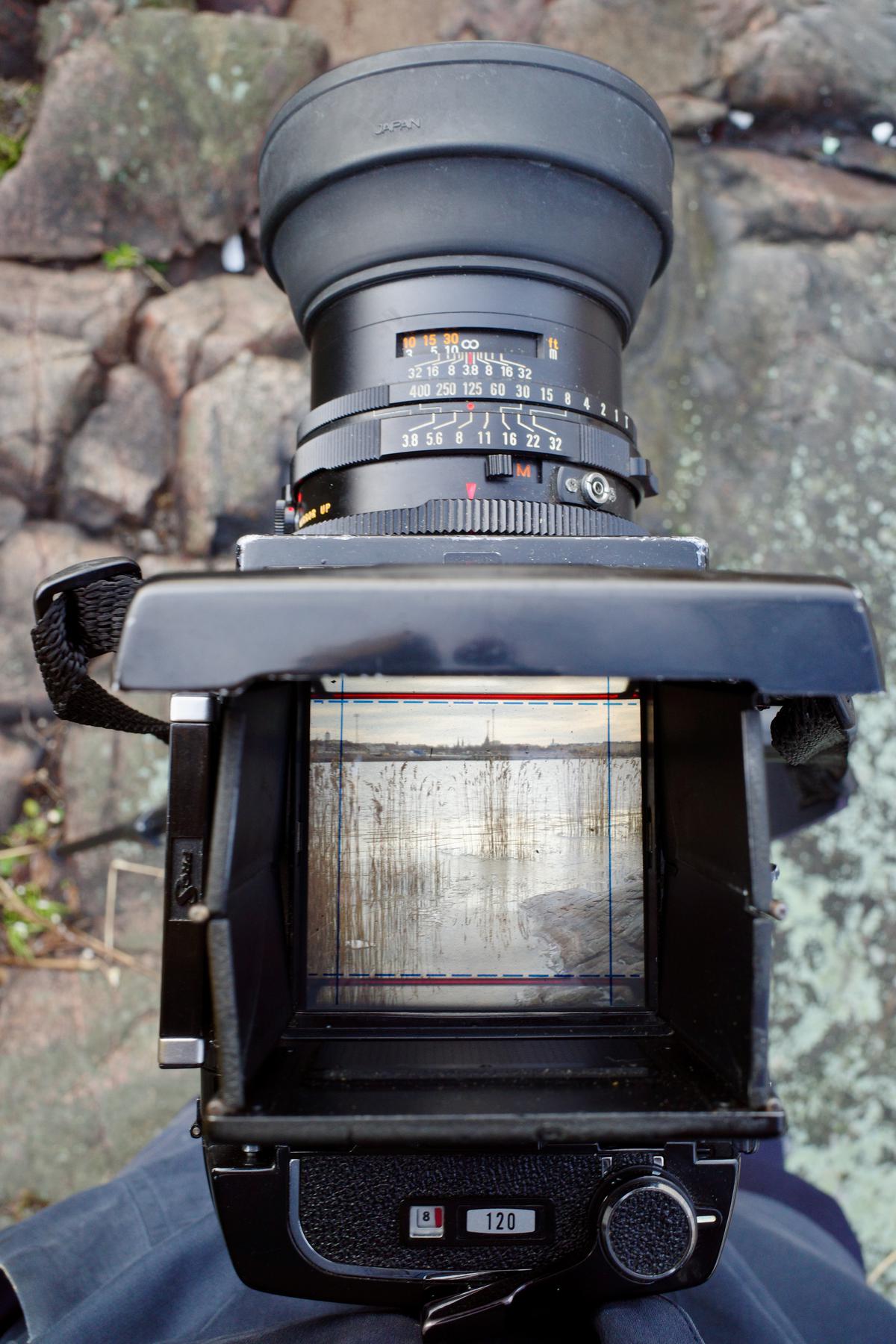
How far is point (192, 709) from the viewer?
48 cm

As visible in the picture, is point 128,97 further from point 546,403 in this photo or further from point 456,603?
point 456,603

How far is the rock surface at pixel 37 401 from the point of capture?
3.40 feet

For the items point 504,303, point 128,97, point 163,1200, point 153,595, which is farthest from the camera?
point 128,97

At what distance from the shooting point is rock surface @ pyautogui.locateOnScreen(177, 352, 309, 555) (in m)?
1.04

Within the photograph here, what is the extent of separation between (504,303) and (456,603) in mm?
299

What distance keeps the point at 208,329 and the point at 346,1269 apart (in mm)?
952

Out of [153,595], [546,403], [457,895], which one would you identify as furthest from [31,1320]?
[546,403]

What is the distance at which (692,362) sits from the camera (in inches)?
42.8

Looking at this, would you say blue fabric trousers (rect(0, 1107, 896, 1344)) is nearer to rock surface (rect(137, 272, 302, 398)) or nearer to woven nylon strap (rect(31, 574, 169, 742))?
woven nylon strap (rect(31, 574, 169, 742))

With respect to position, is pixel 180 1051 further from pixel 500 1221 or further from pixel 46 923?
pixel 46 923

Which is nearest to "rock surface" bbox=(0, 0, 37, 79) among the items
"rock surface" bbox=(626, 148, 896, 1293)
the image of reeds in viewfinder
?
"rock surface" bbox=(626, 148, 896, 1293)

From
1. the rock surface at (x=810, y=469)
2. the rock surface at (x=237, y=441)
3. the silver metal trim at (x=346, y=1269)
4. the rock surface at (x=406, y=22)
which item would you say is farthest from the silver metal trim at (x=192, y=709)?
the rock surface at (x=406, y=22)

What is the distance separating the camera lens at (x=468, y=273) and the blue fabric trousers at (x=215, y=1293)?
487 mm

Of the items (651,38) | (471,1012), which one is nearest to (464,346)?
(471,1012)
